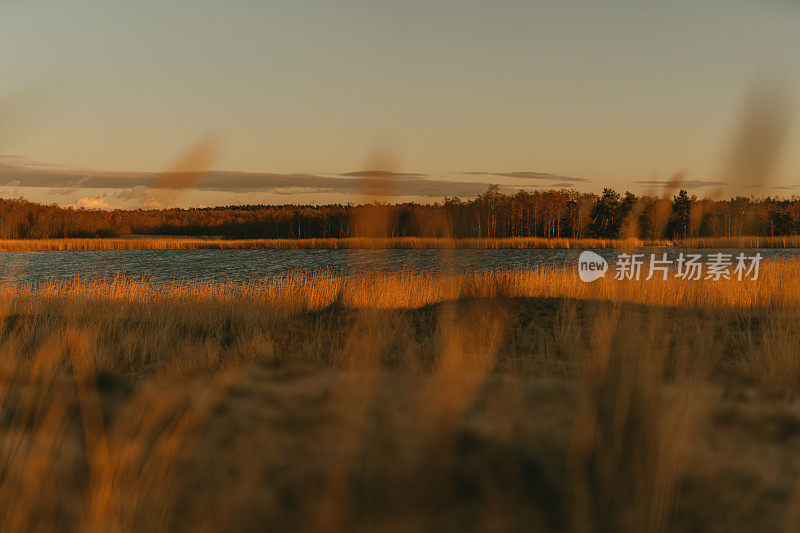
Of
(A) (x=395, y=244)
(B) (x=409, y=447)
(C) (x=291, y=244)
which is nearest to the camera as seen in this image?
(B) (x=409, y=447)

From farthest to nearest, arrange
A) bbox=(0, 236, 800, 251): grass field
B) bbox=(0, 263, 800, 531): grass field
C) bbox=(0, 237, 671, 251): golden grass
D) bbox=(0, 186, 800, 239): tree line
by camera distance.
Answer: bbox=(0, 186, 800, 239): tree line, bbox=(0, 237, 671, 251): golden grass, bbox=(0, 236, 800, 251): grass field, bbox=(0, 263, 800, 531): grass field

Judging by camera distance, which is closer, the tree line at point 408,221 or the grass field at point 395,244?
the grass field at point 395,244

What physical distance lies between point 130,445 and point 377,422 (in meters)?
1.21

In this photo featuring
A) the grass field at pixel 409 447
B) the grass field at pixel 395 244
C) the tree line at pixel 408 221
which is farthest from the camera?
the tree line at pixel 408 221

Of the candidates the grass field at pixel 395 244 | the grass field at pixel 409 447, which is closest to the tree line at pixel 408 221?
→ the grass field at pixel 395 244

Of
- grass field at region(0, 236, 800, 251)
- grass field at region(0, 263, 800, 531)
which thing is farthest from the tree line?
grass field at region(0, 263, 800, 531)

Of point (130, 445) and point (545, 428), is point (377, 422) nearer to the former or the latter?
point (545, 428)

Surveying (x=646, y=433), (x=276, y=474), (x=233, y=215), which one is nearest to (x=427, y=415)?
(x=276, y=474)

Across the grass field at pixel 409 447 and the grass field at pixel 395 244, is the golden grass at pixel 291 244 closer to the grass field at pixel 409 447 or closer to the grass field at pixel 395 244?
the grass field at pixel 395 244

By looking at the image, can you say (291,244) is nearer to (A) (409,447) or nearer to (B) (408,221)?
(B) (408,221)

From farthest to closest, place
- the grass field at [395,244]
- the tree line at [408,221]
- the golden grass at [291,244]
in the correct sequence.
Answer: the tree line at [408,221]
the golden grass at [291,244]
the grass field at [395,244]

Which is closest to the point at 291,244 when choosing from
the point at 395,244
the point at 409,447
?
the point at 395,244

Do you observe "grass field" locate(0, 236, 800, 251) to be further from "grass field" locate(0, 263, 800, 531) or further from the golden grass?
"grass field" locate(0, 263, 800, 531)

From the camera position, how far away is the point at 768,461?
2.82 meters
